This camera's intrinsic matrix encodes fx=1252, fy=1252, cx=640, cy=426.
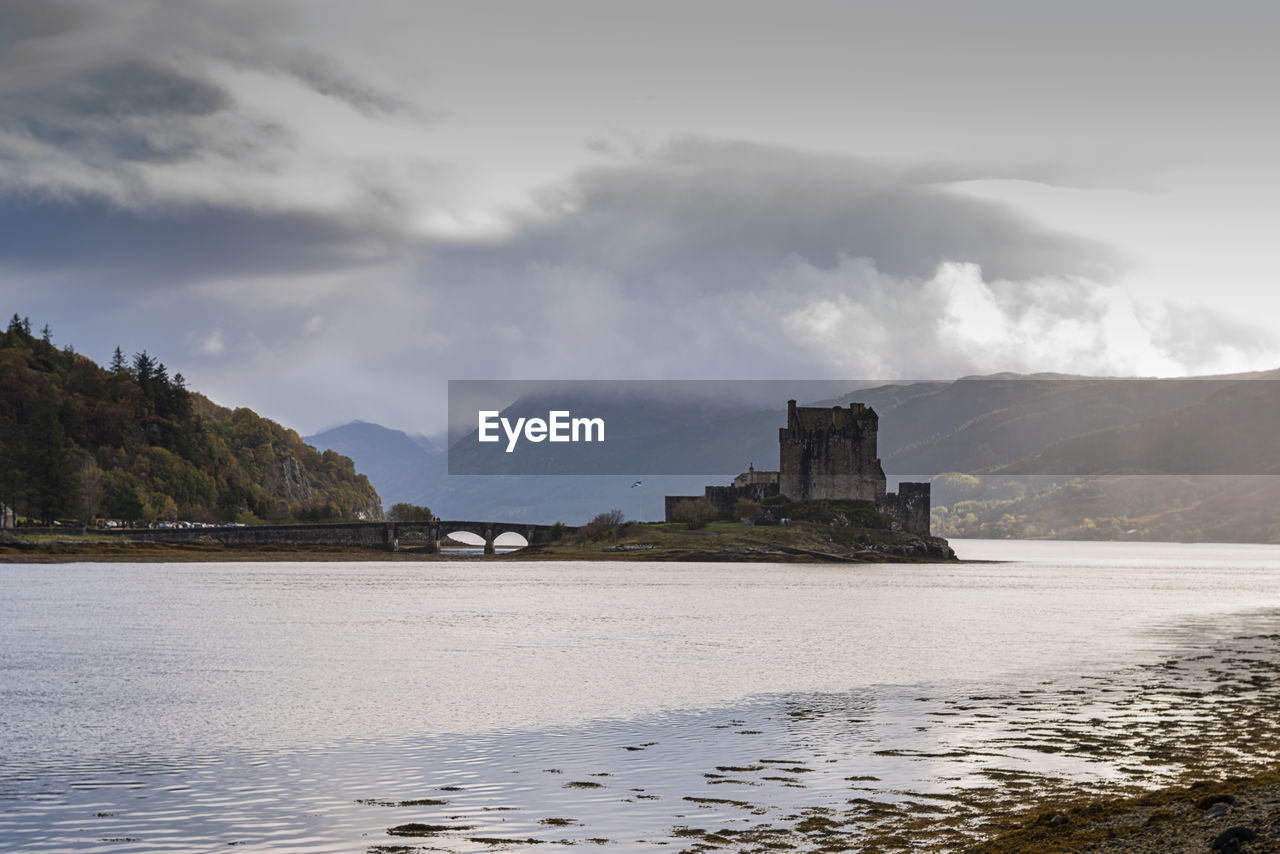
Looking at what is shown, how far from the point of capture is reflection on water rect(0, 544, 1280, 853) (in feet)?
61.1

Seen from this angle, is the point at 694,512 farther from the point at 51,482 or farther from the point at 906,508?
the point at 51,482

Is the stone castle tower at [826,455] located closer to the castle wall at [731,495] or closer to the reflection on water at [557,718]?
the castle wall at [731,495]

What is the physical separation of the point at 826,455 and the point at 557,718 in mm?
166679

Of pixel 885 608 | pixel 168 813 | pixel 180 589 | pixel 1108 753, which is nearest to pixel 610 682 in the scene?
pixel 1108 753

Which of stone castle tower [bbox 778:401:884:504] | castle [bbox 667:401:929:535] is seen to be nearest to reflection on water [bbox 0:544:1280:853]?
stone castle tower [bbox 778:401:884:504]

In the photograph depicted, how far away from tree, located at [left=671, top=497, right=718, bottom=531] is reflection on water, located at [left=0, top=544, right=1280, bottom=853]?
392ft

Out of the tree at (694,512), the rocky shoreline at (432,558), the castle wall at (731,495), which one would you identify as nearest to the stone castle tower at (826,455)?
the castle wall at (731,495)

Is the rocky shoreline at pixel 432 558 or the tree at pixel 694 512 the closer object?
the rocky shoreline at pixel 432 558

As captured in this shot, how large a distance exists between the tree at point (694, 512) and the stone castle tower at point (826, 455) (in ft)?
39.3

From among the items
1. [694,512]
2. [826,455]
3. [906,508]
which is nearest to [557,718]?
[694,512]

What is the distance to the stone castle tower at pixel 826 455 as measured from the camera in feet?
633

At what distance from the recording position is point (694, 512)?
192250 mm

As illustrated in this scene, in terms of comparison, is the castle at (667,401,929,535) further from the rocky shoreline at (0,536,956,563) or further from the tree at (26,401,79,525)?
the tree at (26,401,79,525)

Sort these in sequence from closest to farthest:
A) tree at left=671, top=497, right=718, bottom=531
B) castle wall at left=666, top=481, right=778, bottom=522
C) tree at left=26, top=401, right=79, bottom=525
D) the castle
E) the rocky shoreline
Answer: the rocky shoreline → tree at left=26, top=401, right=79, bottom=525 → tree at left=671, top=497, right=718, bottom=531 → the castle → castle wall at left=666, top=481, right=778, bottom=522
